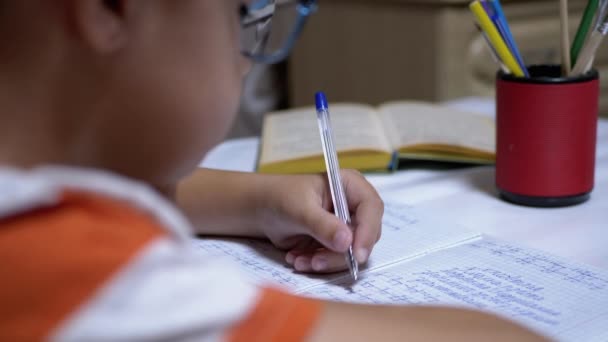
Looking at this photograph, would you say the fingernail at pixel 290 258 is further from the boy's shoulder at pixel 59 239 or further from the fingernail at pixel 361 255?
the boy's shoulder at pixel 59 239

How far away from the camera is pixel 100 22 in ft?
1.14

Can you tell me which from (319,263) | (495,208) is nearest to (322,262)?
(319,263)

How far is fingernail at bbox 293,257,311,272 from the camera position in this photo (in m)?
0.60

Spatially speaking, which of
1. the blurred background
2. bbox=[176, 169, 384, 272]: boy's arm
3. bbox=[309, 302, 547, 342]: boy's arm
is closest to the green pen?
bbox=[176, 169, 384, 272]: boy's arm

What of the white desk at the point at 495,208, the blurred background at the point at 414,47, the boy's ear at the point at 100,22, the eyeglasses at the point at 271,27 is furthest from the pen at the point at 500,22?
the blurred background at the point at 414,47

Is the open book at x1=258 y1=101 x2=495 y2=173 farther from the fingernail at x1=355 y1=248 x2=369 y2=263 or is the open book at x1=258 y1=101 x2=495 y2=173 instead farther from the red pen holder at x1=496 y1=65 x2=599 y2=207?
the fingernail at x1=355 y1=248 x2=369 y2=263

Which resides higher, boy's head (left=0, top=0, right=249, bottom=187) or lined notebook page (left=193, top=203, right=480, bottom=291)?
boy's head (left=0, top=0, right=249, bottom=187)

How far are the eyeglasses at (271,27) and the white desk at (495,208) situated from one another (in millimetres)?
275

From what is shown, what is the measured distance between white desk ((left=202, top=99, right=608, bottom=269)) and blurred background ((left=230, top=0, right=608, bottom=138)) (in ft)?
2.11

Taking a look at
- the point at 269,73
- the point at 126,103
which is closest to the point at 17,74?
the point at 126,103

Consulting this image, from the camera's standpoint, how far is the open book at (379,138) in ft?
2.89

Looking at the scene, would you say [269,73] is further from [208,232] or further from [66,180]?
[66,180]

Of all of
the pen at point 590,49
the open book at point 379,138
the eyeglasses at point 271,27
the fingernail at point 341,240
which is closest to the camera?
the eyeglasses at point 271,27

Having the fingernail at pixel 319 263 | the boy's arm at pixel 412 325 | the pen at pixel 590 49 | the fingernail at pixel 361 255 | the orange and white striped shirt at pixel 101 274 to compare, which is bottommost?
the fingernail at pixel 319 263
